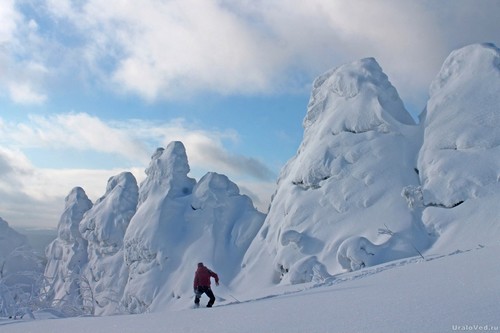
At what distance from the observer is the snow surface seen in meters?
4.67

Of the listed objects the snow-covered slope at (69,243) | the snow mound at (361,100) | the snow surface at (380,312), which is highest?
the snow mound at (361,100)

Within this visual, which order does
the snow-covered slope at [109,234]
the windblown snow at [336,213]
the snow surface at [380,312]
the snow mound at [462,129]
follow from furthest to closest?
the snow-covered slope at [109,234], the snow mound at [462,129], the windblown snow at [336,213], the snow surface at [380,312]

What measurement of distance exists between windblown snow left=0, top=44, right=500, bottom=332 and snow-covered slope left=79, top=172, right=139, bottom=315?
13 cm

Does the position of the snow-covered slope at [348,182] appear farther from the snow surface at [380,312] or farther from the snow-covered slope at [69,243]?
the snow-covered slope at [69,243]

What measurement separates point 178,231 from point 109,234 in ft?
25.8

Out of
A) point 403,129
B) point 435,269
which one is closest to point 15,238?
point 403,129

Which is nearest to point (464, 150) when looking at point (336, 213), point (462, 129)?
point (462, 129)

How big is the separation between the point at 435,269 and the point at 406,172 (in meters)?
19.0

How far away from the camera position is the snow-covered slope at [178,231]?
1398 inches

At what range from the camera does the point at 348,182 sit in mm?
27422

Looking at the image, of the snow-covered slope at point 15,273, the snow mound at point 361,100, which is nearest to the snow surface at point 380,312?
the snow-covered slope at point 15,273

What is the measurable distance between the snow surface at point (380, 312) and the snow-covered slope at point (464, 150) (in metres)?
14.3

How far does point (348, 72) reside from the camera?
3102cm

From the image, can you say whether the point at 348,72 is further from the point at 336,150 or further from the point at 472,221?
the point at 472,221
